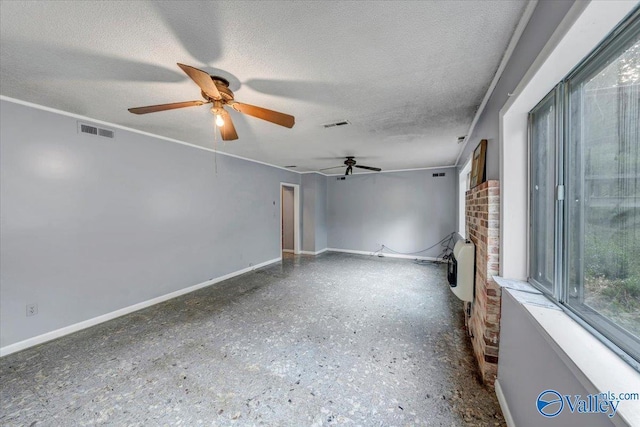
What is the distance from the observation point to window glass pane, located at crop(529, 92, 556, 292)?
135 centimetres

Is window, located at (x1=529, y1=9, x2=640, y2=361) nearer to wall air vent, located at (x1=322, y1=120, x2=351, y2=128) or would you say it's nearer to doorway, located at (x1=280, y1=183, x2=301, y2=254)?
wall air vent, located at (x1=322, y1=120, x2=351, y2=128)


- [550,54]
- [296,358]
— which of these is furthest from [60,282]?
[550,54]

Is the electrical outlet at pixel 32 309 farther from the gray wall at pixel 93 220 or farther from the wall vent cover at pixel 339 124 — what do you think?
the wall vent cover at pixel 339 124

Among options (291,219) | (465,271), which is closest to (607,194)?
(465,271)

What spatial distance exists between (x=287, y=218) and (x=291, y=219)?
0.15 metres

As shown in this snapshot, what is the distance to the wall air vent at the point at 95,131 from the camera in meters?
2.64

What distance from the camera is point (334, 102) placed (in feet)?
7.45

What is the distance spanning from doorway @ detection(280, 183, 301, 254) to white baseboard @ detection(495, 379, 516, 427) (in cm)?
547

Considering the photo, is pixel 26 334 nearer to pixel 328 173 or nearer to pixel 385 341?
pixel 385 341

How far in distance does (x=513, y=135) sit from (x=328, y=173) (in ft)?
17.8

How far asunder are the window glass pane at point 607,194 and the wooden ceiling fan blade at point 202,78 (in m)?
1.94

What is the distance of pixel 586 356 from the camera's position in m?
0.83

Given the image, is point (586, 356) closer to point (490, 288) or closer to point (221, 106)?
point (490, 288)

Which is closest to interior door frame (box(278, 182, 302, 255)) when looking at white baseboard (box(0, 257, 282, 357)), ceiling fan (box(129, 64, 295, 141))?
white baseboard (box(0, 257, 282, 357))
